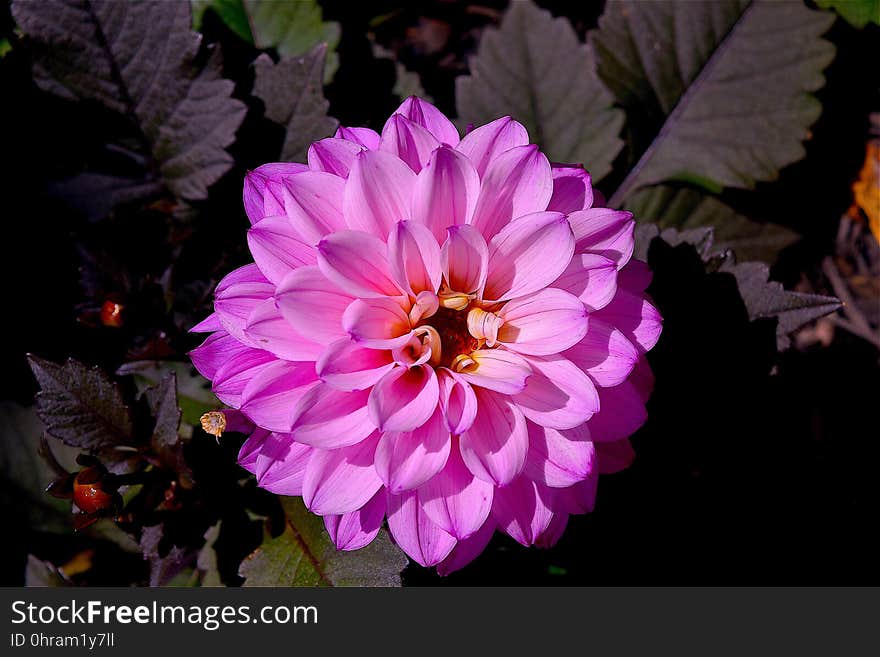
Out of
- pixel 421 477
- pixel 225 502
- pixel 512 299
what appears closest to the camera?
pixel 421 477

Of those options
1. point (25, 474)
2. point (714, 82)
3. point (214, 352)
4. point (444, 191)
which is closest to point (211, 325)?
point (214, 352)

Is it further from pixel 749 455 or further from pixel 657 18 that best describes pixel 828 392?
pixel 657 18

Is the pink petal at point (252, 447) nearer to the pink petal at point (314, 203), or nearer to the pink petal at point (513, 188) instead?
the pink petal at point (314, 203)

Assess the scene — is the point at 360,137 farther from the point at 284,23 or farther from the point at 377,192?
the point at 284,23

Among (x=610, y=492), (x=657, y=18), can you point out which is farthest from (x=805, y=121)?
(x=610, y=492)

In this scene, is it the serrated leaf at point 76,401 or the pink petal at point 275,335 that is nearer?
the pink petal at point 275,335

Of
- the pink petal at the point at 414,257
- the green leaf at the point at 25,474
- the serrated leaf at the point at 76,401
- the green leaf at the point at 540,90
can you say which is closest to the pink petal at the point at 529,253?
A: the pink petal at the point at 414,257
